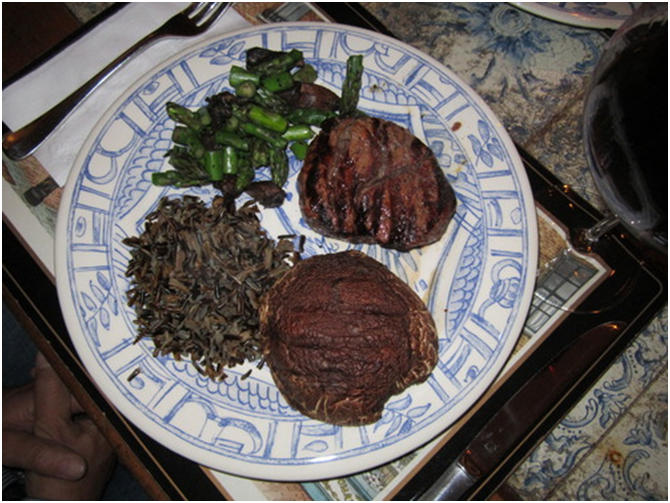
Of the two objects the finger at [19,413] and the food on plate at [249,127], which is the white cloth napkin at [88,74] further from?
the finger at [19,413]

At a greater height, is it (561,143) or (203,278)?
(203,278)

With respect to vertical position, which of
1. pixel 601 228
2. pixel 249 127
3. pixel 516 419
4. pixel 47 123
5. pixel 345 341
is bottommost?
pixel 516 419

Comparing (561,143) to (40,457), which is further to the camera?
(40,457)

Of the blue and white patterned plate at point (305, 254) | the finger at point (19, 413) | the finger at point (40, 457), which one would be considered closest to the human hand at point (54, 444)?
the finger at point (40, 457)

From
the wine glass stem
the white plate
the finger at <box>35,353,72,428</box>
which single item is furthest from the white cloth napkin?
the wine glass stem

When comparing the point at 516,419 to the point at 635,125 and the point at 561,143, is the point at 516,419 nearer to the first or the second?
the point at 635,125

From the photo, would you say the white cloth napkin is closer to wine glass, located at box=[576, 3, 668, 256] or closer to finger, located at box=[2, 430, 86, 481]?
finger, located at box=[2, 430, 86, 481]

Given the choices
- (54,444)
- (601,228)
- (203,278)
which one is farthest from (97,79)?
(601,228)

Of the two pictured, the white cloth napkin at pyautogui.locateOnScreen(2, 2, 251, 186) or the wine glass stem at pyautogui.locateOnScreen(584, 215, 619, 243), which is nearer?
the wine glass stem at pyautogui.locateOnScreen(584, 215, 619, 243)
